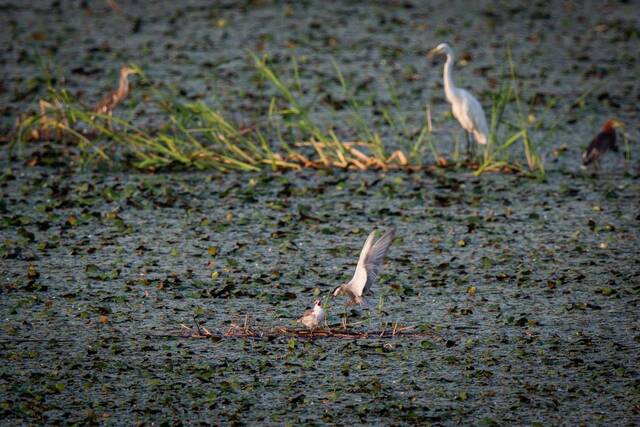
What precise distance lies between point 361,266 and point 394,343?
0.29m

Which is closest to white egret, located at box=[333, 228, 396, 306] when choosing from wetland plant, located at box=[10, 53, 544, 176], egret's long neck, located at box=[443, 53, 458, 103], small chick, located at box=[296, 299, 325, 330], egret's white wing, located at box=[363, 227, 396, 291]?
egret's white wing, located at box=[363, 227, 396, 291]

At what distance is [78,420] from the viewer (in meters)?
3.38

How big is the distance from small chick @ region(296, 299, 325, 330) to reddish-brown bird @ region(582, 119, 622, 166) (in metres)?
2.62

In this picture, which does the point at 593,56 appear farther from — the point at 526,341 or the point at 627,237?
the point at 526,341

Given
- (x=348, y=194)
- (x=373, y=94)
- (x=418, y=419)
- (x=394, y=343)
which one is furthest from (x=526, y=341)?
(x=373, y=94)

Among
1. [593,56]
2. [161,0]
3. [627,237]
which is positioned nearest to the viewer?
[627,237]

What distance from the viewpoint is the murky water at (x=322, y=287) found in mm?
3557

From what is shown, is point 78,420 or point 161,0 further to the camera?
point 161,0

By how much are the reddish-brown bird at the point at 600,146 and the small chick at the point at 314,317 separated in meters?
2.62

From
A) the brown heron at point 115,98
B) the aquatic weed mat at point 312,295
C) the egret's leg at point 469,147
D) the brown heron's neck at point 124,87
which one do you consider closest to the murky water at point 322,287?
the aquatic weed mat at point 312,295

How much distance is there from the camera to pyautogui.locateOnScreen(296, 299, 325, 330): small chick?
4.00 m

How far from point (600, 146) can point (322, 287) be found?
2.27 meters

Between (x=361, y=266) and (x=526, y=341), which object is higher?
(x=361, y=266)

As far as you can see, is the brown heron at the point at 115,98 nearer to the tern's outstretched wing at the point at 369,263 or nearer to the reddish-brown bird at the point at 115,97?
the reddish-brown bird at the point at 115,97
